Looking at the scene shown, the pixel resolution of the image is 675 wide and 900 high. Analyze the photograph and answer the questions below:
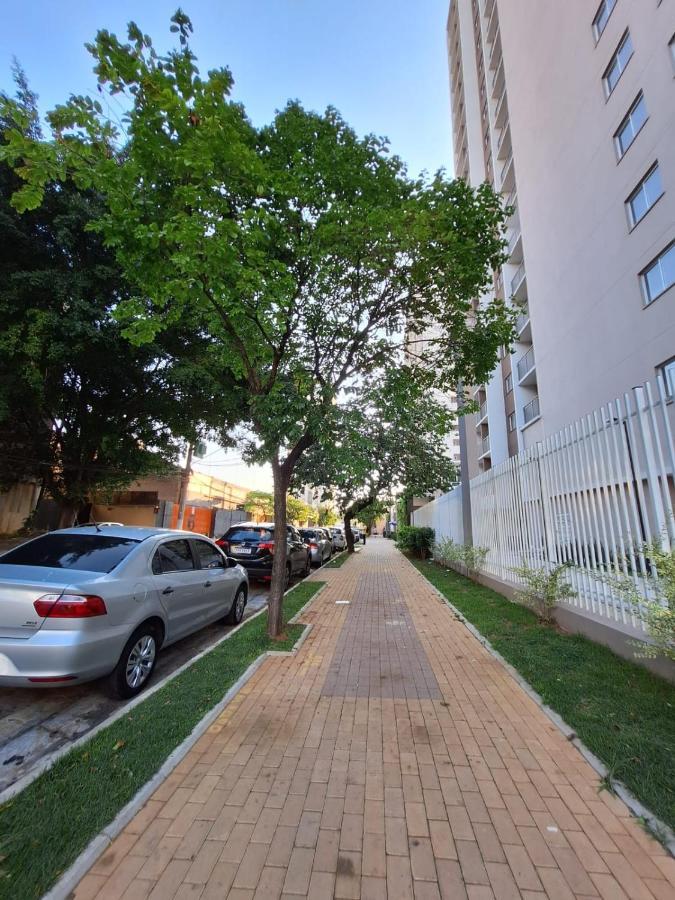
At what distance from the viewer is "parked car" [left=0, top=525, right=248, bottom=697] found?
3369 mm

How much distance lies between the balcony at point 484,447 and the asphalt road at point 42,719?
85.9ft

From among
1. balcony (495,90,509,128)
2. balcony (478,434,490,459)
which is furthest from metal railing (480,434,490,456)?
balcony (495,90,509,128)

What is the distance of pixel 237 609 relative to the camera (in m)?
7.00

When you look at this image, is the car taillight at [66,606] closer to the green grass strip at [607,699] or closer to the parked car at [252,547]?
the green grass strip at [607,699]

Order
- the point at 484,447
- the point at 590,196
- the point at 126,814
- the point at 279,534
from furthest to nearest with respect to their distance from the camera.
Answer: the point at 484,447 < the point at 590,196 < the point at 279,534 < the point at 126,814

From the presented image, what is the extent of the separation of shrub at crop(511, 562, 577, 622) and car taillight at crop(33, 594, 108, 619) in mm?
5719

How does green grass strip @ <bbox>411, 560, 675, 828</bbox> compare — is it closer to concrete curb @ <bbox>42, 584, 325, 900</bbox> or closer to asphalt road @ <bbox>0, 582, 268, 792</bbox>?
concrete curb @ <bbox>42, 584, 325, 900</bbox>

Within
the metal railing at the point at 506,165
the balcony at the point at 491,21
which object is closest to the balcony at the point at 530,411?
the metal railing at the point at 506,165

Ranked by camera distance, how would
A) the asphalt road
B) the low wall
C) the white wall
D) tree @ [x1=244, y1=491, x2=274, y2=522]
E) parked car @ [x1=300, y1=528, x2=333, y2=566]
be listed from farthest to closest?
tree @ [x1=244, y1=491, x2=274, y2=522]
parked car @ [x1=300, y1=528, x2=333, y2=566]
the white wall
the low wall
the asphalt road

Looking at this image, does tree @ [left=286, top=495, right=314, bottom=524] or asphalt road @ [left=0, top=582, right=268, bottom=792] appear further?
tree @ [left=286, top=495, right=314, bottom=524]

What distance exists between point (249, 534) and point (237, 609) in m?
3.79

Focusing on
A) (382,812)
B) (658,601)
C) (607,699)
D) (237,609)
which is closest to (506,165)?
(658,601)

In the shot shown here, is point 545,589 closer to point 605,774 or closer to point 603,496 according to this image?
point 603,496

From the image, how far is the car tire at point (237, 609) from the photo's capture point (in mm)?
6842
